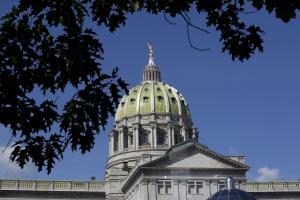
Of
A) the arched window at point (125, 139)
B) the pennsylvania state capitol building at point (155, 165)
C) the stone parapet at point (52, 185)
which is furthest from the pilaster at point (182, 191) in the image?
the arched window at point (125, 139)

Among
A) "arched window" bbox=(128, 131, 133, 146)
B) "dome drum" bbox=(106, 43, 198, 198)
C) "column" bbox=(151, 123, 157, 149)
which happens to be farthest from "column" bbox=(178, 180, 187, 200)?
"arched window" bbox=(128, 131, 133, 146)

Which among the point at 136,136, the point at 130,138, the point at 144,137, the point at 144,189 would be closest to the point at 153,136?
the point at 144,137

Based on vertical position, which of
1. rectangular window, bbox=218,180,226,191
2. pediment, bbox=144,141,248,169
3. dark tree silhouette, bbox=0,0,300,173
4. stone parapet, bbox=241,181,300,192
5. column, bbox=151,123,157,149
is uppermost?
column, bbox=151,123,157,149

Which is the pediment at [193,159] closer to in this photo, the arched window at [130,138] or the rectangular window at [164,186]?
the rectangular window at [164,186]

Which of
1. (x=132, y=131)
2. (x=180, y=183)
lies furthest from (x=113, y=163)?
(x=180, y=183)

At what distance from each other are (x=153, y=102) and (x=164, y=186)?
3717cm

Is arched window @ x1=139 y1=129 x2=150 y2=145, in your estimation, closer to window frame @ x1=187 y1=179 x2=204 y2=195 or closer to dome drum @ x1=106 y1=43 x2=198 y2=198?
dome drum @ x1=106 y1=43 x2=198 y2=198

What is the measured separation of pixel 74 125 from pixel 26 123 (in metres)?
1.01

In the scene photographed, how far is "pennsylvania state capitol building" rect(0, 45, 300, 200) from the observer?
78488 mm

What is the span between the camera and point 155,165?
257ft

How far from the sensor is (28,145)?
11.8 metres

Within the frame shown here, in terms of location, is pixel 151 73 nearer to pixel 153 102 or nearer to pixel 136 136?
pixel 153 102

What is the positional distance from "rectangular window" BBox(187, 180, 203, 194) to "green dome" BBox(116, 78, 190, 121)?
3410 cm

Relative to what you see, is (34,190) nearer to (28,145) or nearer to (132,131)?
(132,131)
